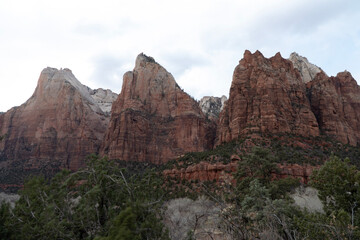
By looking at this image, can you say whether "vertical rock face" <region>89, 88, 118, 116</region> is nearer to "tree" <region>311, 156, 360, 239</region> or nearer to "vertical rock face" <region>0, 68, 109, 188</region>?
"vertical rock face" <region>0, 68, 109, 188</region>

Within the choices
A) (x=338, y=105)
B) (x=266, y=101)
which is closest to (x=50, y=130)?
(x=266, y=101)

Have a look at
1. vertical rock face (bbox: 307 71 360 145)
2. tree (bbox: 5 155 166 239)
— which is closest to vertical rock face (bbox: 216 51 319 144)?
vertical rock face (bbox: 307 71 360 145)

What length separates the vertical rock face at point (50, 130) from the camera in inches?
2672

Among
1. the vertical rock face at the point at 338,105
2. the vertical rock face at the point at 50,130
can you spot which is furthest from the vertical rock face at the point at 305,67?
the vertical rock face at the point at 50,130

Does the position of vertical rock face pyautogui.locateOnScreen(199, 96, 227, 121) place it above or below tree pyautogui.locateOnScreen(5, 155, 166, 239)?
above

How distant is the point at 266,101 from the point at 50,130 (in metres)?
55.9

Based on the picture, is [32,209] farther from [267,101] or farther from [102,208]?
[267,101]

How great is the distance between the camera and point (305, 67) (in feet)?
257

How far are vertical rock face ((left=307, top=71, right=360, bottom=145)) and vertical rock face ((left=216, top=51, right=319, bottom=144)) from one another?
3.38 m

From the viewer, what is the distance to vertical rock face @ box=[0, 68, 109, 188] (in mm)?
67875

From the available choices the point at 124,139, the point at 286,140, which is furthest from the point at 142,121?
the point at 286,140

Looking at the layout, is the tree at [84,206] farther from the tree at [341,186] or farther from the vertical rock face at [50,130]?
the vertical rock face at [50,130]

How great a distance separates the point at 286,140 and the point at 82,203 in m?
39.2

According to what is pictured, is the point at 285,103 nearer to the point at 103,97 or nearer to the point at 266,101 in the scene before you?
the point at 266,101
